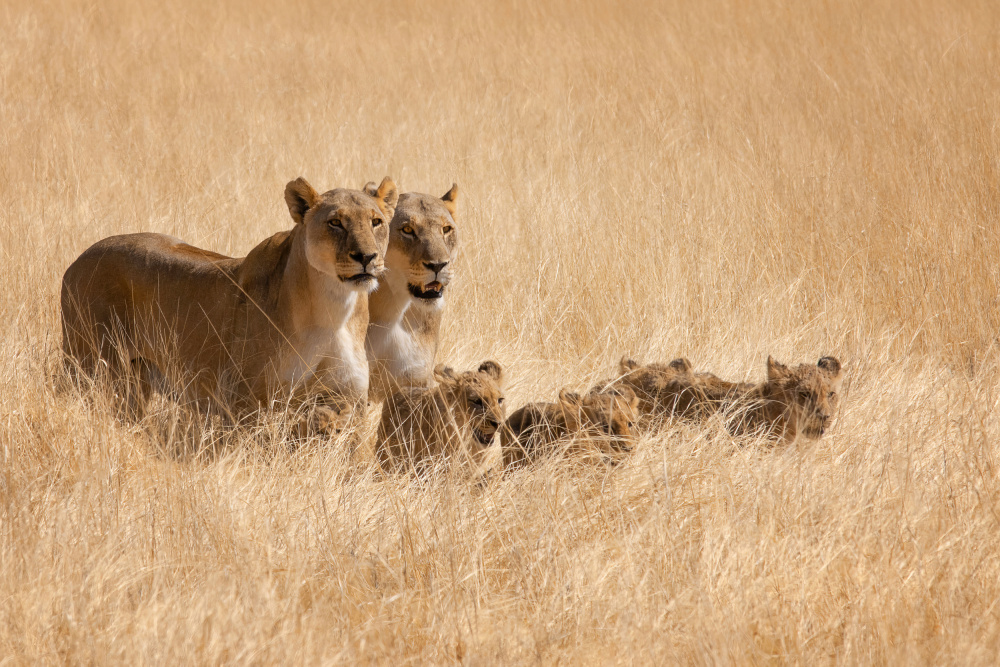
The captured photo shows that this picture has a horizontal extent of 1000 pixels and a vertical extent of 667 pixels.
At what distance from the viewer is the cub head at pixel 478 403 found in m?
4.72

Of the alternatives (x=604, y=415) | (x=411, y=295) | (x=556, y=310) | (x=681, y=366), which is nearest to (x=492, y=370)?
(x=604, y=415)

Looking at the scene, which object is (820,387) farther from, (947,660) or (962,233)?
(962,233)

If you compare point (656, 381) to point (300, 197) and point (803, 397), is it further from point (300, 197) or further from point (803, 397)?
point (300, 197)

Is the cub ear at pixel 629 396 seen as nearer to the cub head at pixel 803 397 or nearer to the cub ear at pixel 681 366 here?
the cub ear at pixel 681 366

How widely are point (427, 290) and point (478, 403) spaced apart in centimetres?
88

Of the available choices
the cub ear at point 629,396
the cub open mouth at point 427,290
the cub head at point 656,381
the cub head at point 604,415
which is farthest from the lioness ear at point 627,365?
the cub open mouth at point 427,290

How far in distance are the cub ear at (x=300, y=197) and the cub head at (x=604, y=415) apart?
60.8 inches

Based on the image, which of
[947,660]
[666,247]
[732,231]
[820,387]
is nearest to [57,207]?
[666,247]

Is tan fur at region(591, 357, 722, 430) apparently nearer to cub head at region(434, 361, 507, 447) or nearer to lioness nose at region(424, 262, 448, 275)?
cub head at region(434, 361, 507, 447)

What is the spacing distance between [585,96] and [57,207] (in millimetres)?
5677

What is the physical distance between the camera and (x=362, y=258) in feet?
15.9

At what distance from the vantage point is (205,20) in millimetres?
14070

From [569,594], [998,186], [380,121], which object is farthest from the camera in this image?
[380,121]

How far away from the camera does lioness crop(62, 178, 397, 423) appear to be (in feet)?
16.5
